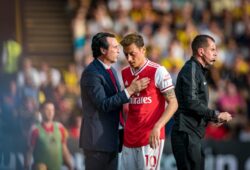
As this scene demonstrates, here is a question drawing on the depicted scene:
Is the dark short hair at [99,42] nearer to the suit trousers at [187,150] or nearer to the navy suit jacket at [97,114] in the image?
the navy suit jacket at [97,114]

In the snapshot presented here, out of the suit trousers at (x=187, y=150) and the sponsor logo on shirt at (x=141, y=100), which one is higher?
the sponsor logo on shirt at (x=141, y=100)

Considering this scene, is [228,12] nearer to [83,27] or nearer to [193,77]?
[83,27]

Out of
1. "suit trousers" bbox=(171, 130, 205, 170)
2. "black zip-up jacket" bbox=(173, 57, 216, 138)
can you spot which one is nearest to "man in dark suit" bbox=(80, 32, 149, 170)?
"black zip-up jacket" bbox=(173, 57, 216, 138)

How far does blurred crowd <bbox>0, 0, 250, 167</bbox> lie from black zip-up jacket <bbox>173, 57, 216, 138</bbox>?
5.74 meters

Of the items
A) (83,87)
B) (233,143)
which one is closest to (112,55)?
(83,87)

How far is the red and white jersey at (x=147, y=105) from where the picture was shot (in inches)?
418

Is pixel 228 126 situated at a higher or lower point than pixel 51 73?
lower

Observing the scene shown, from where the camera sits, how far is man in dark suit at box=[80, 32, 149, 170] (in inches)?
416

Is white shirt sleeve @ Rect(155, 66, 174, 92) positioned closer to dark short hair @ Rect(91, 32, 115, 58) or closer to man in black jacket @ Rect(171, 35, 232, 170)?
man in black jacket @ Rect(171, 35, 232, 170)

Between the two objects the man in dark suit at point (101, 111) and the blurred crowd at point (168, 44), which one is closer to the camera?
the man in dark suit at point (101, 111)

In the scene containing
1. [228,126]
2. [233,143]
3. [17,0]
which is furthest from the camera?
[228,126]

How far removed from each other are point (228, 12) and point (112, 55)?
1396 centimetres

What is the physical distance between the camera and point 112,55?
10.7 m

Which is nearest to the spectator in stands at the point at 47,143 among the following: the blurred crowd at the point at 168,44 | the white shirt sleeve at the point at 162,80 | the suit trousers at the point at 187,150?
the blurred crowd at the point at 168,44
